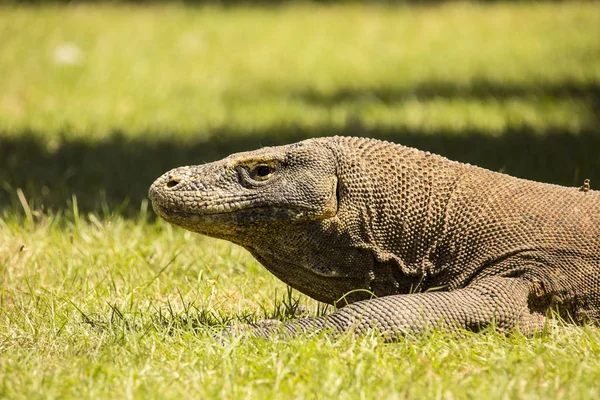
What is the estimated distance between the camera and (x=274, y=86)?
11.0 meters

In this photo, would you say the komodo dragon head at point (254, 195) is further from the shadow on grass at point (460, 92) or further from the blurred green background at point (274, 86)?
the shadow on grass at point (460, 92)

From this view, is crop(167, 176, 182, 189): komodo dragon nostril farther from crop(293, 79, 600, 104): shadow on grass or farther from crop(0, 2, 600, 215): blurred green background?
crop(293, 79, 600, 104): shadow on grass

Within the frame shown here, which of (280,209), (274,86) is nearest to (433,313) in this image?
(280,209)

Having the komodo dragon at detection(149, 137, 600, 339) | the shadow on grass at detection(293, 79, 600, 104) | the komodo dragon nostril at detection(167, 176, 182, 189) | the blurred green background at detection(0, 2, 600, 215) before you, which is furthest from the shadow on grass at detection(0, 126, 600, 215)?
the komodo dragon at detection(149, 137, 600, 339)

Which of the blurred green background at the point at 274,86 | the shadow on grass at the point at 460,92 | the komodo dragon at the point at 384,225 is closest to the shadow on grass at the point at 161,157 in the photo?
the blurred green background at the point at 274,86

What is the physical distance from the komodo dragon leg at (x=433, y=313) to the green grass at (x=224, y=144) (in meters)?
0.08

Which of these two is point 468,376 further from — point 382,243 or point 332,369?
point 382,243

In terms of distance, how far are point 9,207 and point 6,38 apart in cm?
729

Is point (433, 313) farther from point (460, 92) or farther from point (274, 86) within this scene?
point (274, 86)

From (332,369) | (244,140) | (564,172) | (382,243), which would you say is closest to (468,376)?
(332,369)

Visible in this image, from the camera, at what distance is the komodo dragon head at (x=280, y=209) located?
412 centimetres

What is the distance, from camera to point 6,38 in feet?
42.4

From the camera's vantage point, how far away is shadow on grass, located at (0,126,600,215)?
22.4 ft

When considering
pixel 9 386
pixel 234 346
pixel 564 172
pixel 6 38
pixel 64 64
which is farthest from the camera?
pixel 6 38
